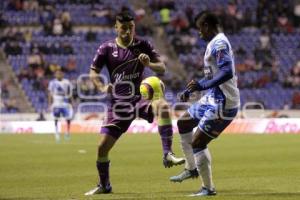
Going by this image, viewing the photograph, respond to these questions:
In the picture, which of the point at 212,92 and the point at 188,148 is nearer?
the point at 212,92

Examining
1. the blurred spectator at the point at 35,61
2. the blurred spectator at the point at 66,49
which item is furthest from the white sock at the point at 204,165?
the blurred spectator at the point at 66,49

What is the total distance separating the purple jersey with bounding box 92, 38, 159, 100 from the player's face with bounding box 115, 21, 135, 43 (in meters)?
0.15

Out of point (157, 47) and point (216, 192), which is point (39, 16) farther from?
point (216, 192)

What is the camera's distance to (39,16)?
37.2 meters

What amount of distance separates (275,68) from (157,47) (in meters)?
5.96

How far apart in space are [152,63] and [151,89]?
1.45 ft

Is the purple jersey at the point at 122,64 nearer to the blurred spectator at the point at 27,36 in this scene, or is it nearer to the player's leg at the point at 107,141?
the player's leg at the point at 107,141

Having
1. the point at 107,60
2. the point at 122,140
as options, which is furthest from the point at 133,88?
the point at 122,140

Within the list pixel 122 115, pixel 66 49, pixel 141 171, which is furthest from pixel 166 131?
pixel 66 49

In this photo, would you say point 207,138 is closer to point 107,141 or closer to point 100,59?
point 107,141

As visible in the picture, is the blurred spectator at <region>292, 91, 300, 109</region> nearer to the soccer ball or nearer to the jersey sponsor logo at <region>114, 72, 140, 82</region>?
the soccer ball

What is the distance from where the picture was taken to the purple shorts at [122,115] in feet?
34.3

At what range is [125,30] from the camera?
10438mm

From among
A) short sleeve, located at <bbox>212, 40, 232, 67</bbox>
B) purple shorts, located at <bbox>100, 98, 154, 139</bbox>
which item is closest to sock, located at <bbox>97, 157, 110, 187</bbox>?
purple shorts, located at <bbox>100, 98, 154, 139</bbox>
